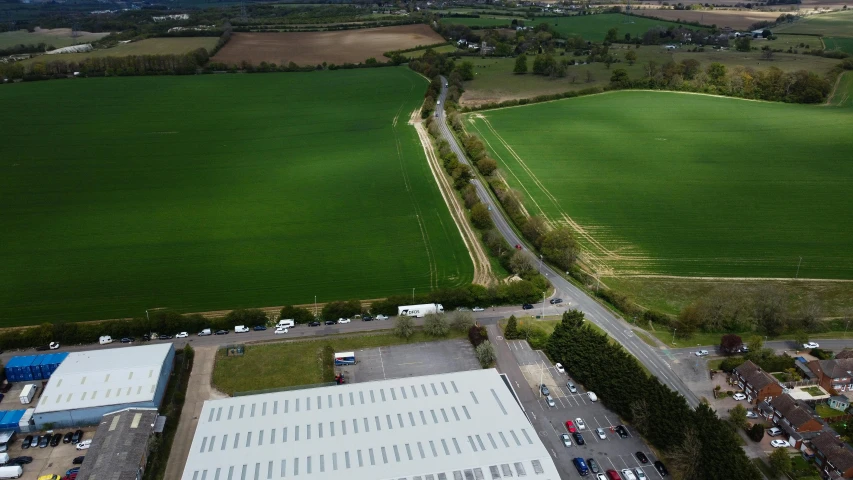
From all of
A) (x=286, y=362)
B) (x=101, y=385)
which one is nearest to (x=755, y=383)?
(x=286, y=362)

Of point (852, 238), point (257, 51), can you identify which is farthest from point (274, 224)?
point (257, 51)

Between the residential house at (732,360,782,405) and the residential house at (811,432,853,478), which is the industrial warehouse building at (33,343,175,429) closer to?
the residential house at (732,360,782,405)

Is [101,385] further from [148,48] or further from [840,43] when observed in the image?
[840,43]

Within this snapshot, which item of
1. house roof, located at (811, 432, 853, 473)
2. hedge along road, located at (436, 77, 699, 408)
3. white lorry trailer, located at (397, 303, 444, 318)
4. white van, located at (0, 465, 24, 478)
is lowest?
hedge along road, located at (436, 77, 699, 408)

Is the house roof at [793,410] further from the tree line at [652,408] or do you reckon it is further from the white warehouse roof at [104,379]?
the white warehouse roof at [104,379]

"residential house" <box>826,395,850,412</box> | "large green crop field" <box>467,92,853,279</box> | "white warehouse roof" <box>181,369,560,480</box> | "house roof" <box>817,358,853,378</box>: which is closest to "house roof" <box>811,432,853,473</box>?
"residential house" <box>826,395,850,412</box>
